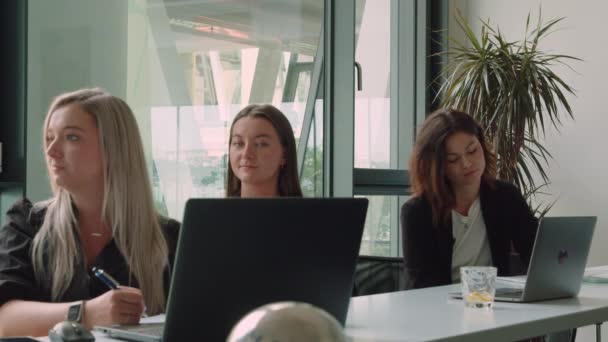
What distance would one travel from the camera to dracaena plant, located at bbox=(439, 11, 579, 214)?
15.7 ft

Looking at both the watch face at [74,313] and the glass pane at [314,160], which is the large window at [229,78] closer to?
the glass pane at [314,160]

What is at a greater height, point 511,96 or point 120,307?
point 511,96

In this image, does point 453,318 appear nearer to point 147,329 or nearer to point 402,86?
point 147,329

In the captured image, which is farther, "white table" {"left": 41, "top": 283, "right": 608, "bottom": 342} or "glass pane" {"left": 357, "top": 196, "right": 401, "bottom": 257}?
"glass pane" {"left": 357, "top": 196, "right": 401, "bottom": 257}

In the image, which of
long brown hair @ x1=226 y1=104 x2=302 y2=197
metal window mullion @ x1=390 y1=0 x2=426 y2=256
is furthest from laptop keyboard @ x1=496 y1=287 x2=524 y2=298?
metal window mullion @ x1=390 y1=0 x2=426 y2=256

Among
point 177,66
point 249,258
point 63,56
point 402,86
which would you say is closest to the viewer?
point 249,258

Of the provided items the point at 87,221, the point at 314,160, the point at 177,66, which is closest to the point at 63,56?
the point at 177,66

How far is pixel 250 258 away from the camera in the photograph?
150 cm

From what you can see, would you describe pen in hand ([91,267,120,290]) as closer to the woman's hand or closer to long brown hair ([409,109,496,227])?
the woman's hand

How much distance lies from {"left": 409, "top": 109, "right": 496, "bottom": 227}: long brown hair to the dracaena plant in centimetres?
151

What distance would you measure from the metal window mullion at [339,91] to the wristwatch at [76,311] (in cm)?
292

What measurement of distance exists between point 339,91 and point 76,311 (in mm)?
3015

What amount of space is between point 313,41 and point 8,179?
1943 millimetres

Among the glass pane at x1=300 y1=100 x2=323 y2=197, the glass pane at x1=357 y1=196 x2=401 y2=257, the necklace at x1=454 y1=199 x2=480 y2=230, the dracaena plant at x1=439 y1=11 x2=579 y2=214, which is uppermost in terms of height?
the dracaena plant at x1=439 y1=11 x2=579 y2=214
